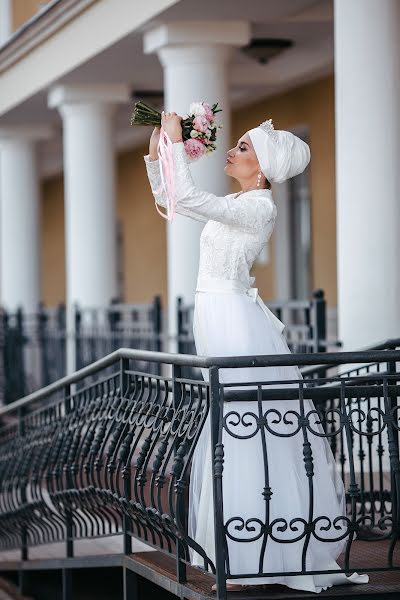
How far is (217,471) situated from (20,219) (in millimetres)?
12983

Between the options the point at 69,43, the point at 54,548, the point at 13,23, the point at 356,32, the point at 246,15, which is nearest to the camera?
the point at 356,32

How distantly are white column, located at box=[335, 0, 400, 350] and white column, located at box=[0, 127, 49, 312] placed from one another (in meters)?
9.46

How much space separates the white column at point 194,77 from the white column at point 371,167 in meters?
2.68

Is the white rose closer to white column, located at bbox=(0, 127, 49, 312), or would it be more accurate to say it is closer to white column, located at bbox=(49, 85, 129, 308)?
white column, located at bbox=(49, 85, 129, 308)

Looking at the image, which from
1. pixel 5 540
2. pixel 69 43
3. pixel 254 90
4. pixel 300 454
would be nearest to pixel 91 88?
pixel 69 43

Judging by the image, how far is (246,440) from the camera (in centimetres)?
530

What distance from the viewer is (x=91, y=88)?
1422cm

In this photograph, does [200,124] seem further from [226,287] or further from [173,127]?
[226,287]

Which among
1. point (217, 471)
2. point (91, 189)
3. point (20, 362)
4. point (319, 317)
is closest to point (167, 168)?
point (217, 471)

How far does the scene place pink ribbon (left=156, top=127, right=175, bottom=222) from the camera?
530 centimetres

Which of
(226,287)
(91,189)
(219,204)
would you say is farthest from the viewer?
(91,189)

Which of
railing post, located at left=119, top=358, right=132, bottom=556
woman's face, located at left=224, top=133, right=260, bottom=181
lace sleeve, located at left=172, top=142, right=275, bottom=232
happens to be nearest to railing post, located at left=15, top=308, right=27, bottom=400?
railing post, located at left=119, top=358, right=132, bottom=556

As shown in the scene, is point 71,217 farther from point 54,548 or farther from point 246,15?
point 54,548

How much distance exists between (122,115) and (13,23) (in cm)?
194
